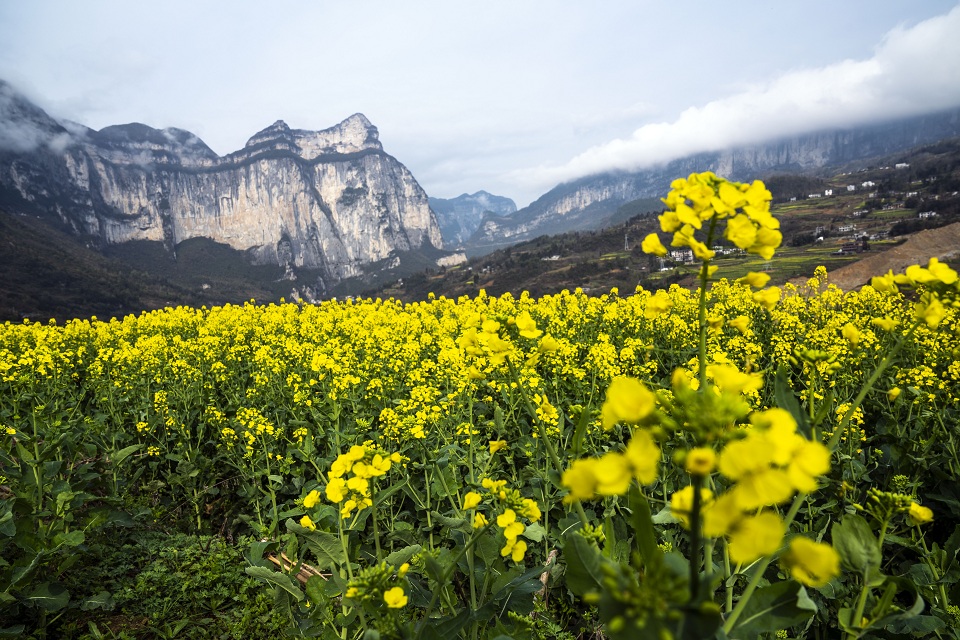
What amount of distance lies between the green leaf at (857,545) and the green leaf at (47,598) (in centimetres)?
507

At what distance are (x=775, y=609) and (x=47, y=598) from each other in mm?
4890

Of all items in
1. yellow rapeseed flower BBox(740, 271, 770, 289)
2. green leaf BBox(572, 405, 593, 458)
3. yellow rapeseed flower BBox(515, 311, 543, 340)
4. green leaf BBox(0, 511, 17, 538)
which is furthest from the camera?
green leaf BBox(0, 511, 17, 538)

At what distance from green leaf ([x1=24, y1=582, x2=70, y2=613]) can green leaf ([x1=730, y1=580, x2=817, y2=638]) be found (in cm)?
464

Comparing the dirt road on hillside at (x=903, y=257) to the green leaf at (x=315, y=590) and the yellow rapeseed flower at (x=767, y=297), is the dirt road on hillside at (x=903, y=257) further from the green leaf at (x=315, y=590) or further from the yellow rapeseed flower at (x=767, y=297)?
the green leaf at (x=315, y=590)

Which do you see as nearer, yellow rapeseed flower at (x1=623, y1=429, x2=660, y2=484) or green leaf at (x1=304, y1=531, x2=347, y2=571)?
yellow rapeseed flower at (x1=623, y1=429, x2=660, y2=484)

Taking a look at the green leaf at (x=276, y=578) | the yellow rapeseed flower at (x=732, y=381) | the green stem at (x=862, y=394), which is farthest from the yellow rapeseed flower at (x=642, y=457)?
the green leaf at (x=276, y=578)

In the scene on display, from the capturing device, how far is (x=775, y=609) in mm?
1455

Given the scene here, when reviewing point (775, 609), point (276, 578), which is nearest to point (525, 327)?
point (775, 609)

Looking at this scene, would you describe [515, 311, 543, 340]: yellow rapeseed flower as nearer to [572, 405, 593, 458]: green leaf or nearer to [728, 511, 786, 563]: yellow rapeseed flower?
[572, 405, 593, 458]: green leaf

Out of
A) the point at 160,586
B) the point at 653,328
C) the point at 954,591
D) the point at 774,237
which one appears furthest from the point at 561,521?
the point at 653,328

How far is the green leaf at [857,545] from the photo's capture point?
1.79m

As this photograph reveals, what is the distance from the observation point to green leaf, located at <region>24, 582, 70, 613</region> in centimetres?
343

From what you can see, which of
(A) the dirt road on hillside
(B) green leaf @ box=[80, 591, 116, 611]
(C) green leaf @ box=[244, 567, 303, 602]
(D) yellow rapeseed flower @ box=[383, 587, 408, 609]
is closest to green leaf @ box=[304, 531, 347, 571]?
(C) green leaf @ box=[244, 567, 303, 602]

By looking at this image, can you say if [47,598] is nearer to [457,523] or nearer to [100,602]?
[100,602]
